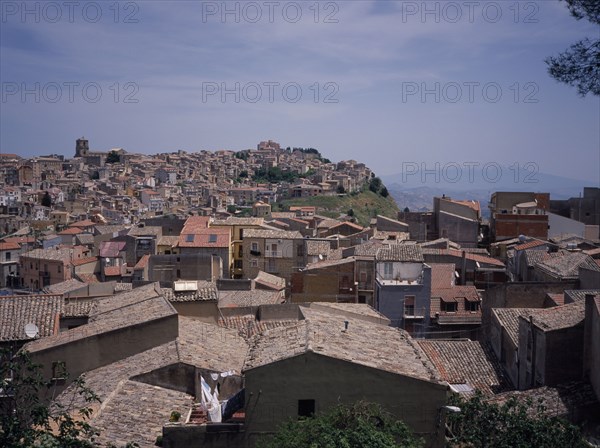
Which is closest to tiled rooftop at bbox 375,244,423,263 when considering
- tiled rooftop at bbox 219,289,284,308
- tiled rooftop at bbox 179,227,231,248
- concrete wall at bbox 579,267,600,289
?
tiled rooftop at bbox 219,289,284,308

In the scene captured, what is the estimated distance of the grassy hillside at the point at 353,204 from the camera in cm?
9344

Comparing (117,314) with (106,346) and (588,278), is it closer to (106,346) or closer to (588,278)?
(106,346)

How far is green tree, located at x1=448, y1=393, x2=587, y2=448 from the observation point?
9547 millimetres

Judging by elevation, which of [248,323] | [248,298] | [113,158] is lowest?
[248,298]

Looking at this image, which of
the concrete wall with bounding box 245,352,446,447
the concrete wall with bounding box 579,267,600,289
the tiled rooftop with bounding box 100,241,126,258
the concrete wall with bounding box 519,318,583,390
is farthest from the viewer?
the tiled rooftop with bounding box 100,241,126,258

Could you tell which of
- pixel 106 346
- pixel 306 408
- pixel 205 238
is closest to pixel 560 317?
pixel 306 408

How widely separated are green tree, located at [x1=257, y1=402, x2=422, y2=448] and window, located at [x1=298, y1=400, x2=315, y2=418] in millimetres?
359

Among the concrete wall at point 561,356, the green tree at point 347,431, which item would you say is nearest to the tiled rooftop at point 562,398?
the concrete wall at point 561,356

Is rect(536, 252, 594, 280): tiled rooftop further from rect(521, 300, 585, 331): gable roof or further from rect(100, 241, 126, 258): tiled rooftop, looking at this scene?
rect(100, 241, 126, 258): tiled rooftop

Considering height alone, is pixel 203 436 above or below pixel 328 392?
below

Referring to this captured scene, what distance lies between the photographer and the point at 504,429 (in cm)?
1023

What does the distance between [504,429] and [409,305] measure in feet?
42.9

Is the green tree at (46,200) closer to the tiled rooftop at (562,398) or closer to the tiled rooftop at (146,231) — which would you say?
the tiled rooftop at (146,231)

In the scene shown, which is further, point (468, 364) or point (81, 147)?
point (81, 147)
